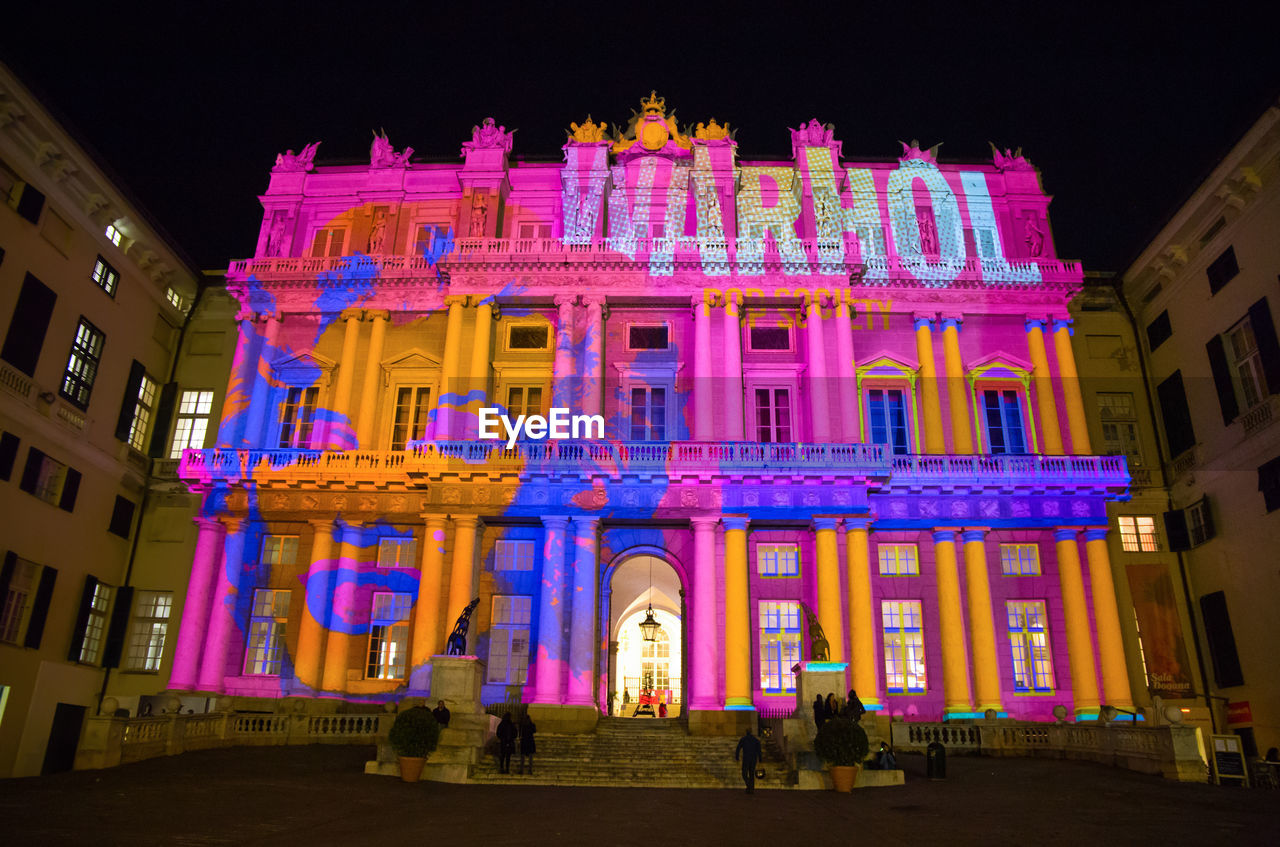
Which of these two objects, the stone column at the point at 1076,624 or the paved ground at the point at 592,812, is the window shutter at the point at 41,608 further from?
the stone column at the point at 1076,624

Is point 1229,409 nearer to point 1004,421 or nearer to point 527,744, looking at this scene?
point 1004,421

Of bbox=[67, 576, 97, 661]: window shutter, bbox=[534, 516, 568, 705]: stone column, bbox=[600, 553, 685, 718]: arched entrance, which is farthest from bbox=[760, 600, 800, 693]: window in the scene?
bbox=[67, 576, 97, 661]: window shutter

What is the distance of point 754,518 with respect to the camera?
2952cm

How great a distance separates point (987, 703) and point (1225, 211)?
59.2ft

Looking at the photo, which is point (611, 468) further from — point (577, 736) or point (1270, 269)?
point (1270, 269)

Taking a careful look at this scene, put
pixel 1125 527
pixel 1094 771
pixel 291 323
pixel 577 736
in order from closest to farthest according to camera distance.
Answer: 1. pixel 1094 771
2. pixel 577 736
3. pixel 1125 527
4. pixel 291 323

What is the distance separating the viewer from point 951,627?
29359mm

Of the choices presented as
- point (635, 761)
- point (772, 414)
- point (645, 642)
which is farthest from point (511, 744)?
point (645, 642)

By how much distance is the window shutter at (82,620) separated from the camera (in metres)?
28.5

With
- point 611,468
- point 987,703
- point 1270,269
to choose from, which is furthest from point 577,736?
point 1270,269

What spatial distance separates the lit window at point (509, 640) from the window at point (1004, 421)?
59.6 feet

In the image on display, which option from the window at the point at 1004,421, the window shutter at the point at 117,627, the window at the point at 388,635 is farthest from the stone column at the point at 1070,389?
the window shutter at the point at 117,627

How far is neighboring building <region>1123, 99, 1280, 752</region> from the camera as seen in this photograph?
1055 inches

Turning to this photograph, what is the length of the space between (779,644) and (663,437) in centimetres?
840
